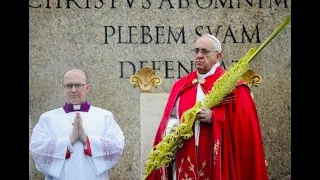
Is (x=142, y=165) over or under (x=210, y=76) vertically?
under

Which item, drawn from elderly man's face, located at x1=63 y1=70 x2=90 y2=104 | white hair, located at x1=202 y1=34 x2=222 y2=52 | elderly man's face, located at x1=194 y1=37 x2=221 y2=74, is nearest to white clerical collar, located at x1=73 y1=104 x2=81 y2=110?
elderly man's face, located at x1=63 y1=70 x2=90 y2=104

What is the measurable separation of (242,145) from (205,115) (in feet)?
1.13

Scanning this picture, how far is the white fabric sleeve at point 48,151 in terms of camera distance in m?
8.67

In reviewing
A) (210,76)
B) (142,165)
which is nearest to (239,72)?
(210,76)

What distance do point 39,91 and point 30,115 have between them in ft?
0.63

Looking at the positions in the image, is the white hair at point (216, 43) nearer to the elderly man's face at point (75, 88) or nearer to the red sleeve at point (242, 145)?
the red sleeve at point (242, 145)

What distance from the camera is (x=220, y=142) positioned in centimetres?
838

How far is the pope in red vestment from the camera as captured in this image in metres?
8.39

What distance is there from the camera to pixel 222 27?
896 centimetres

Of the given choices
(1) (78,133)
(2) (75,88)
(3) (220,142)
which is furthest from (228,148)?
(2) (75,88)

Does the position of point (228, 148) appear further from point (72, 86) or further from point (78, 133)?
point (72, 86)

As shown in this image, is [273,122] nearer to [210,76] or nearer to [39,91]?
[210,76]

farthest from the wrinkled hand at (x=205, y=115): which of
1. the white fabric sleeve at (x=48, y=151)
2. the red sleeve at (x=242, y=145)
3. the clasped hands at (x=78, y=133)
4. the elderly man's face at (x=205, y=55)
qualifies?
the white fabric sleeve at (x=48, y=151)

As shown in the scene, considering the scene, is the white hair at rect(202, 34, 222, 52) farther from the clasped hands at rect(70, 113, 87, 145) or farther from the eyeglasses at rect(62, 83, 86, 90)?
the clasped hands at rect(70, 113, 87, 145)
